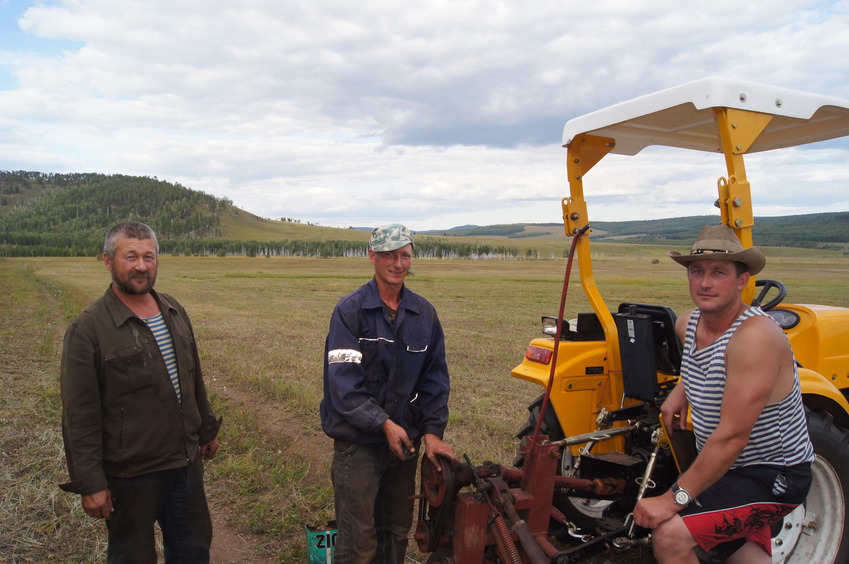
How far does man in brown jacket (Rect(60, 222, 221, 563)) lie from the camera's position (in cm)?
280

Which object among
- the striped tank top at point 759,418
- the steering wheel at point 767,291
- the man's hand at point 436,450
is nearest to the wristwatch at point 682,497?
the striped tank top at point 759,418

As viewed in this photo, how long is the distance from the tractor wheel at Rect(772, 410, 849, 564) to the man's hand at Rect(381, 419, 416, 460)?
2206 mm

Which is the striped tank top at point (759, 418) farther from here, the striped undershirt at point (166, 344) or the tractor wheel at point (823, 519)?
the striped undershirt at point (166, 344)

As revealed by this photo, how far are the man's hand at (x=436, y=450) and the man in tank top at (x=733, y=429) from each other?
2.99 feet

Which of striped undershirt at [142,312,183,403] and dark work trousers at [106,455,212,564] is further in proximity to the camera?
A: striped undershirt at [142,312,183,403]

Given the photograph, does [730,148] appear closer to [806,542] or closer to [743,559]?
[743,559]

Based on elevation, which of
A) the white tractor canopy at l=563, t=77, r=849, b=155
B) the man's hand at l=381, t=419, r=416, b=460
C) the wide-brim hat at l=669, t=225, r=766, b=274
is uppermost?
the white tractor canopy at l=563, t=77, r=849, b=155

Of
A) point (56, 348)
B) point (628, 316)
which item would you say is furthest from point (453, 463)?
point (56, 348)

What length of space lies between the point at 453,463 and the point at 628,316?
1663mm

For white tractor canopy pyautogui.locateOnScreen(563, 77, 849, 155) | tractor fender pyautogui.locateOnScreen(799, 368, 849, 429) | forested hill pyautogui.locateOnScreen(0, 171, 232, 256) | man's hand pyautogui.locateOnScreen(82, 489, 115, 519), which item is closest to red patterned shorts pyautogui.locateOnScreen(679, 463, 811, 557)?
tractor fender pyautogui.locateOnScreen(799, 368, 849, 429)

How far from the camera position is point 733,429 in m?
2.48

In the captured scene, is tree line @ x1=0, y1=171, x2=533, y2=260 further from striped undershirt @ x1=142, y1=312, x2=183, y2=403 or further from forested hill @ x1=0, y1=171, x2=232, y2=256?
striped undershirt @ x1=142, y1=312, x2=183, y2=403

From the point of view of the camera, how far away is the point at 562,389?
3938mm

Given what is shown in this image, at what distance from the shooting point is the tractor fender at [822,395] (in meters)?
3.29
